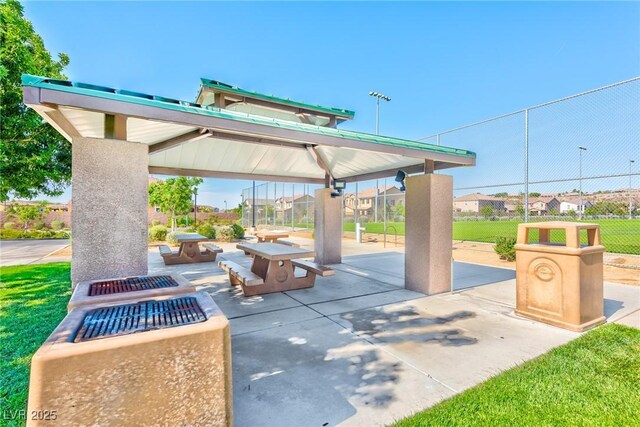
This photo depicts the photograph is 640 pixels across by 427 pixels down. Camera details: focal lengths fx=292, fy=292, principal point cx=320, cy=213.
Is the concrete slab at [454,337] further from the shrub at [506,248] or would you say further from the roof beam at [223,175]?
the roof beam at [223,175]

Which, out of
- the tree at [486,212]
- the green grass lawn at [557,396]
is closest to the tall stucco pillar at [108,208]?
the green grass lawn at [557,396]

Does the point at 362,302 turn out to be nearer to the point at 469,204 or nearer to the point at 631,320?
the point at 631,320

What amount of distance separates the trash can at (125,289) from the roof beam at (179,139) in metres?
2.29

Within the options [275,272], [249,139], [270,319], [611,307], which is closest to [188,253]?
[275,272]

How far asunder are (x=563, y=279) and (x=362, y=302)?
3.02m

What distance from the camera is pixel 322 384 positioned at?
276cm

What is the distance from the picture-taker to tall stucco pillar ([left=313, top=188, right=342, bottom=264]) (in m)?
9.16

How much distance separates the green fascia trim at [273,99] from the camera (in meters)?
7.77

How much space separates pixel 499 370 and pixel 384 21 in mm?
11836

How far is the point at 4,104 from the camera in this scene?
6.40m

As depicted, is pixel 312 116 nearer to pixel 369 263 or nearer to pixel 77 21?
pixel 369 263

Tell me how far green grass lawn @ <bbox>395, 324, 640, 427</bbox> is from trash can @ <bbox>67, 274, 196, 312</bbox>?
7.73 feet

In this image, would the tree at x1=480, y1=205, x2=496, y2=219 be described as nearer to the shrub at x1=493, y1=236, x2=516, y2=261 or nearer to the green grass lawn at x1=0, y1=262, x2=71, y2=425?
the shrub at x1=493, y1=236, x2=516, y2=261

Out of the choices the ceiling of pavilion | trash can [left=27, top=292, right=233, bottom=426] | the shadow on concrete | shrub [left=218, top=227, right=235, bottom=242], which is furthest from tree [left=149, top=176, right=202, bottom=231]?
the shadow on concrete
